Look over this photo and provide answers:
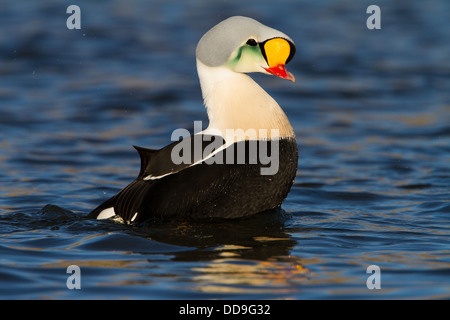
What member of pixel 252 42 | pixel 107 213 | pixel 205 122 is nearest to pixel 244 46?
pixel 252 42

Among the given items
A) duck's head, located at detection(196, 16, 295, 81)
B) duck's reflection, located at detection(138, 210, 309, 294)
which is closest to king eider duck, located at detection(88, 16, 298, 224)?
duck's head, located at detection(196, 16, 295, 81)

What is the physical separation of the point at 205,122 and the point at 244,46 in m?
4.32

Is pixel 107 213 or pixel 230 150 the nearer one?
pixel 230 150

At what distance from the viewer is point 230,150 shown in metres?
5.25

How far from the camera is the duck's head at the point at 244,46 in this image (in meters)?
5.36

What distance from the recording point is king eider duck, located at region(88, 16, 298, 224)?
5.28 meters

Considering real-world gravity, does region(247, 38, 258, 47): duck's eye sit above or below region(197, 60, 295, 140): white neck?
above

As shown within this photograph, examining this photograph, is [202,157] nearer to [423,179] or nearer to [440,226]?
[440,226]

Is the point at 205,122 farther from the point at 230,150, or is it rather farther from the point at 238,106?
the point at 230,150

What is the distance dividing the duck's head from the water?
1.08m

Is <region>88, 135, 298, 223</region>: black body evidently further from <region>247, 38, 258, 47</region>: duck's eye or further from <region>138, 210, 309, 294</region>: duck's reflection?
<region>247, 38, 258, 47</region>: duck's eye

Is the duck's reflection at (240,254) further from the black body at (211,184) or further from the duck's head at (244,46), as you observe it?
the duck's head at (244,46)
